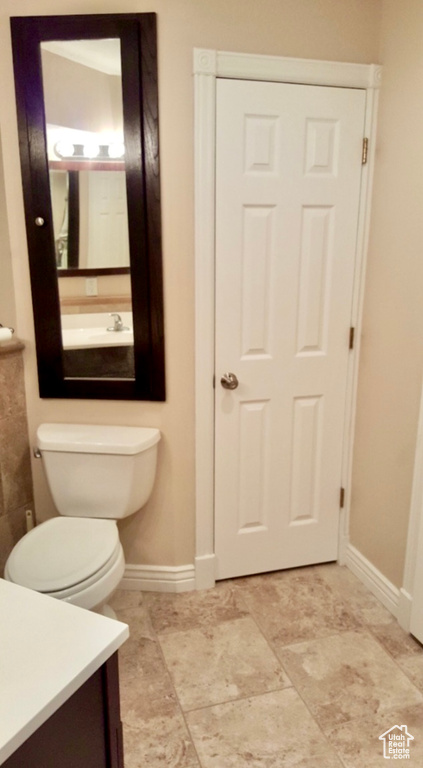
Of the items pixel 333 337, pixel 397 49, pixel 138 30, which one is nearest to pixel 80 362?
pixel 333 337

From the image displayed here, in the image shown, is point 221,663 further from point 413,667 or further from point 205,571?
point 413,667

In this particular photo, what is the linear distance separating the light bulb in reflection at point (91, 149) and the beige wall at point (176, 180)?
248 mm

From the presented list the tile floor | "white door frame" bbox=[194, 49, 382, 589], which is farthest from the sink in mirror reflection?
the tile floor

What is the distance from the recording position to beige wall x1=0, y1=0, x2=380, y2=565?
1913 mm

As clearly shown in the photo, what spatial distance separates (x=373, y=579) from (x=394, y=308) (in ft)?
3.93

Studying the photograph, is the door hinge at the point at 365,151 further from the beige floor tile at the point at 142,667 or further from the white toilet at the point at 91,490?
the beige floor tile at the point at 142,667

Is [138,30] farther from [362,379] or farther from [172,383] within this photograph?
[362,379]

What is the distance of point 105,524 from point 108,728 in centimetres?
104

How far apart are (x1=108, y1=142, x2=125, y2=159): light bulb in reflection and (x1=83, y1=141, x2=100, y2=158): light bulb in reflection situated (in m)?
0.05

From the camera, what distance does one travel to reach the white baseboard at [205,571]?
2.36 m

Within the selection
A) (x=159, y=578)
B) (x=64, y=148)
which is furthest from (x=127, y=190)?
(x=159, y=578)

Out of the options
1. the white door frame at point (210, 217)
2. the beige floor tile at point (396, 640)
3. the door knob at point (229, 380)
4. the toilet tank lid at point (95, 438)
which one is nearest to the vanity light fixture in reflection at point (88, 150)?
the white door frame at point (210, 217)

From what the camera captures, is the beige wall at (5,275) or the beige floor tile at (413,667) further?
the beige wall at (5,275)

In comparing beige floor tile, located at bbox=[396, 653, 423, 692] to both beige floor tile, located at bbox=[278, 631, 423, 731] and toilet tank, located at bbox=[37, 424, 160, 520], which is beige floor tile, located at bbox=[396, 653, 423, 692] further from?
toilet tank, located at bbox=[37, 424, 160, 520]
